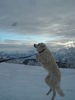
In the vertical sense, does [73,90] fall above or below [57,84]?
below

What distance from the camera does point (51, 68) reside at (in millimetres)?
4758

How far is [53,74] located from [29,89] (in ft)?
5.29

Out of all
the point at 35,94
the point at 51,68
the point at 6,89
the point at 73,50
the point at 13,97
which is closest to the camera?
the point at 51,68

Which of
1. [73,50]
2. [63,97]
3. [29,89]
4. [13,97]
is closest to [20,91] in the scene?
[29,89]

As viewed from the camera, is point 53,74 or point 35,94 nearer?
point 53,74

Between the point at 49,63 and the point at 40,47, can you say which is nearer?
the point at 49,63

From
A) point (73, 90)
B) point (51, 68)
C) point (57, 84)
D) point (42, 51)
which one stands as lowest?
point (73, 90)

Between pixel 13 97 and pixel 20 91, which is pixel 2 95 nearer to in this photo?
pixel 13 97

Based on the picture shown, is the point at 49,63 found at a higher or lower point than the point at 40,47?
lower

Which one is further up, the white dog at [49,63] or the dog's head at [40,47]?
the dog's head at [40,47]

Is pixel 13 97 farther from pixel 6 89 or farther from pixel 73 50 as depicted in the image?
pixel 73 50

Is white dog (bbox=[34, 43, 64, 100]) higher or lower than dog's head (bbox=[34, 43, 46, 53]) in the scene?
lower

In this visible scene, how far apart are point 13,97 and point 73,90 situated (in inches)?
71.4

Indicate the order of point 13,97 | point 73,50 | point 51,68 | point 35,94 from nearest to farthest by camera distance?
point 51,68 → point 13,97 → point 35,94 → point 73,50
